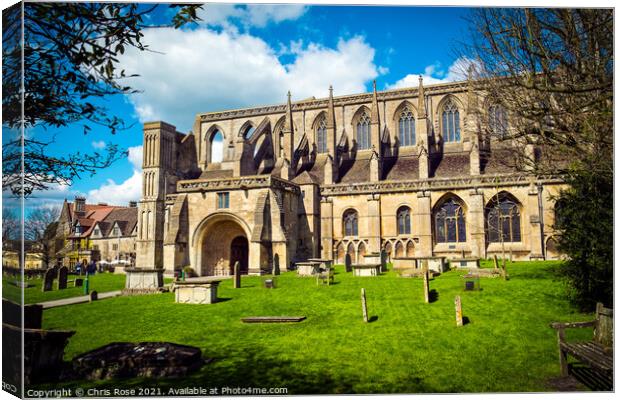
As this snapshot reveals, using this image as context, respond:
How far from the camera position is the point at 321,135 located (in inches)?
1497

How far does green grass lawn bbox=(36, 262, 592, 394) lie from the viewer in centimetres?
782

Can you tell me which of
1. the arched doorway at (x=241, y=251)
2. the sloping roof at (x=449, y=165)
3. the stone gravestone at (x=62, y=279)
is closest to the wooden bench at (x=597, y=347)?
the stone gravestone at (x=62, y=279)

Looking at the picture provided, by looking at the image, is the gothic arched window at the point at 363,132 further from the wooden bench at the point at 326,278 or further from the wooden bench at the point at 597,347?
the wooden bench at the point at 597,347

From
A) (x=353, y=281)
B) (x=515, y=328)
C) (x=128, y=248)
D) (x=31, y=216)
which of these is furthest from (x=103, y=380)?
(x=128, y=248)

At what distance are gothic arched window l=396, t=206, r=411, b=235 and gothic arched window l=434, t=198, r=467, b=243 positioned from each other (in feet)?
5.76

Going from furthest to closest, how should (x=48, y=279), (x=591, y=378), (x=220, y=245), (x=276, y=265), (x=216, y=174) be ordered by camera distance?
(x=216, y=174)
(x=220, y=245)
(x=276, y=265)
(x=48, y=279)
(x=591, y=378)

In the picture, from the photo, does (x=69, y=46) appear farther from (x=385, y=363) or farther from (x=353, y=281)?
(x=353, y=281)

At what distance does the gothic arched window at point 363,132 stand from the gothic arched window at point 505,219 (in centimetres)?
1141

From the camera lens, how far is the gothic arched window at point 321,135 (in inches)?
1483

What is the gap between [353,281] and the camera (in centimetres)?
1936

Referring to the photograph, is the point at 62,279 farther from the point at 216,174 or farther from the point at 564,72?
the point at 564,72

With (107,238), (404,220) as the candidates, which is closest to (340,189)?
(404,220)

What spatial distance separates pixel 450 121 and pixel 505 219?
9463 millimetres

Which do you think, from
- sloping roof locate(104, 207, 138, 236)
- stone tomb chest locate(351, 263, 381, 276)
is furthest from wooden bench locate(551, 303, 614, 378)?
sloping roof locate(104, 207, 138, 236)
